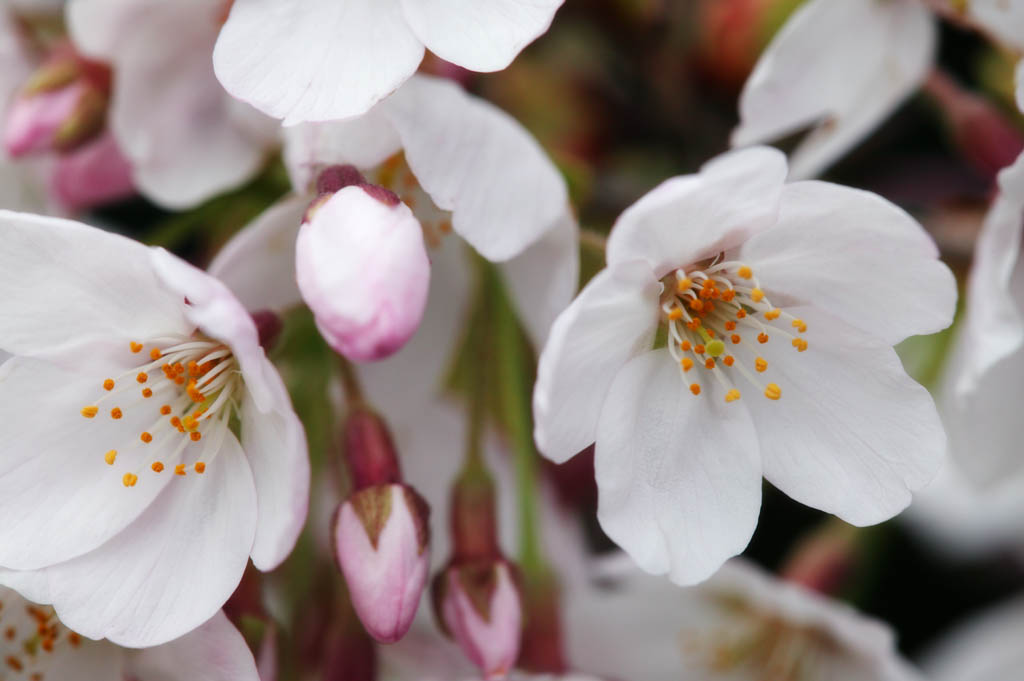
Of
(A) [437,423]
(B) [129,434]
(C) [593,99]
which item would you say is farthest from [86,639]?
(C) [593,99]

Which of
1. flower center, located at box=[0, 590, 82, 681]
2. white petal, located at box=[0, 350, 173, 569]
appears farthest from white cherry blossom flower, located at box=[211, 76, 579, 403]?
flower center, located at box=[0, 590, 82, 681]

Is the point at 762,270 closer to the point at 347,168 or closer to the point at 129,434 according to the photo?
the point at 347,168

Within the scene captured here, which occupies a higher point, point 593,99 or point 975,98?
point 975,98

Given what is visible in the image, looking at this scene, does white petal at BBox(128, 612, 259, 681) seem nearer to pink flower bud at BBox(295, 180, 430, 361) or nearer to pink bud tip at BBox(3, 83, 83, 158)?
pink flower bud at BBox(295, 180, 430, 361)

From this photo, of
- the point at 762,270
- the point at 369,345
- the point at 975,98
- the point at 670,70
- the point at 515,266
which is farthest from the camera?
the point at 670,70

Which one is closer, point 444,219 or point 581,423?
point 581,423

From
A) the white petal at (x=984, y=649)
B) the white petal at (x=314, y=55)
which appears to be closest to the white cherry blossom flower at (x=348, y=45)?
the white petal at (x=314, y=55)
